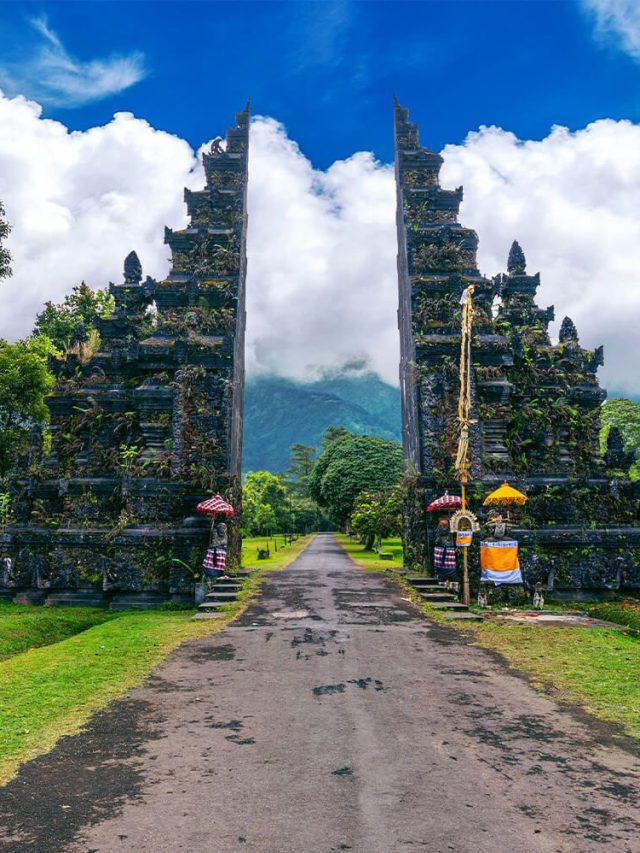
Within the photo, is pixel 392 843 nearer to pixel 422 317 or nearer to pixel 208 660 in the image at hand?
pixel 208 660

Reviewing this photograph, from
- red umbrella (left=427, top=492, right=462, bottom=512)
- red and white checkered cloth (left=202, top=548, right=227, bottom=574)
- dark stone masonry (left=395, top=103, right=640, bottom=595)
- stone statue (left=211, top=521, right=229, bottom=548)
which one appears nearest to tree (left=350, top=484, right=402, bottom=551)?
dark stone masonry (left=395, top=103, right=640, bottom=595)

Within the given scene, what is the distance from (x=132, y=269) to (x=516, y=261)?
1901 centimetres

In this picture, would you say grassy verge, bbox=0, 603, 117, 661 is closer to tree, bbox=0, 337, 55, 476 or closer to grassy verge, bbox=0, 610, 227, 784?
grassy verge, bbox=0, 610, 227, 784

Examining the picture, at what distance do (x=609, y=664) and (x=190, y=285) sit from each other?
20936 millimetres

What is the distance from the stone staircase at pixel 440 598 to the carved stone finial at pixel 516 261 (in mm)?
17071

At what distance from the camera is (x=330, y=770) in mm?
6316

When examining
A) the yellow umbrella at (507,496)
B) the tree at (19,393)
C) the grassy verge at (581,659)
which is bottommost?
the grassy verge at (581,659)

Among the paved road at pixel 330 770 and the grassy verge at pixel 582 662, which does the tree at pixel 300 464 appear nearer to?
the grassy verge at pixel 582 662

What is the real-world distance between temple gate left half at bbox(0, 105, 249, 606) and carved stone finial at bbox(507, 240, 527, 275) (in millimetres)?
13479

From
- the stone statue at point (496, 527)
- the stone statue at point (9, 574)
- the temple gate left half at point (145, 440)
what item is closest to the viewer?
the stone statue at point (496, 527)

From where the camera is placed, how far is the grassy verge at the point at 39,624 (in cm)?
1342

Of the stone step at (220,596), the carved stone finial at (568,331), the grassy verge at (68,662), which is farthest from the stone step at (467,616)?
the carved stone finial at (568,331)

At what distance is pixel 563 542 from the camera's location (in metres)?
18.6

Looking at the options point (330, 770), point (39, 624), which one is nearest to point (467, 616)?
point (330, 770)
